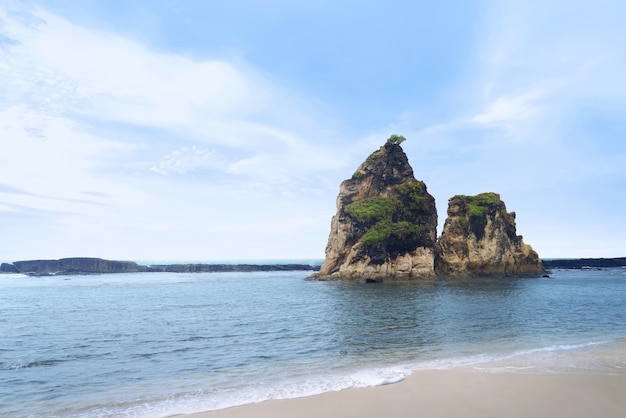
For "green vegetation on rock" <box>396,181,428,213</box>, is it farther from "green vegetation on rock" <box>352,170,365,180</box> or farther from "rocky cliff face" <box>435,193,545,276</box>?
"green vegetation on rock" <box>352,170,365,180</box>

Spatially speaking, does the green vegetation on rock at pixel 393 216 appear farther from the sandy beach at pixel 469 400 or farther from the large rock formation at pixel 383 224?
the sandy beach at pixel 469 400

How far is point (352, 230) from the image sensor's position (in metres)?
77.8

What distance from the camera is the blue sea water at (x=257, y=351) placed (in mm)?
12141

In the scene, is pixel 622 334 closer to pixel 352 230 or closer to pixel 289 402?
pixel 289 402

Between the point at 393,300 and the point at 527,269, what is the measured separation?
212ft

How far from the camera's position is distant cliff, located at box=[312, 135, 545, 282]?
71938 mm

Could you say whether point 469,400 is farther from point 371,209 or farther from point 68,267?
point 68,267

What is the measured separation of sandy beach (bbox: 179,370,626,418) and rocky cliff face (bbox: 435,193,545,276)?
2780 inches

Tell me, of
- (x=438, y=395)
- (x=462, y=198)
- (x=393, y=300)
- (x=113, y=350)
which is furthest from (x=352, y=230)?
(x=438, y=395)

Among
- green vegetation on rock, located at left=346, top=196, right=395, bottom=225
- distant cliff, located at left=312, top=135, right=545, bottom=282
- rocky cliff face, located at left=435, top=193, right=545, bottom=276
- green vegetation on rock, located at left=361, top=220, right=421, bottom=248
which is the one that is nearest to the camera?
green vegetation on rock, located at left=361, top=220, right=421, bottom=248

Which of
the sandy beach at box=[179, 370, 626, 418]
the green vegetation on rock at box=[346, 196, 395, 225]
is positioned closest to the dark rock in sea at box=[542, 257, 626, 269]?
the green vegetation on rock at box=[346, 196, 395, 225]

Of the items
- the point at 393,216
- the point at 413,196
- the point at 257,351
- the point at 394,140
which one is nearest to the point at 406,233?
the point at 393,216

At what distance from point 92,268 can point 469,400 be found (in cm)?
16801

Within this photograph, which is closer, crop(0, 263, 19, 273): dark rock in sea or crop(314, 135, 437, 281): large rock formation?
crop(314, 135, 437, 281): large rock formation
